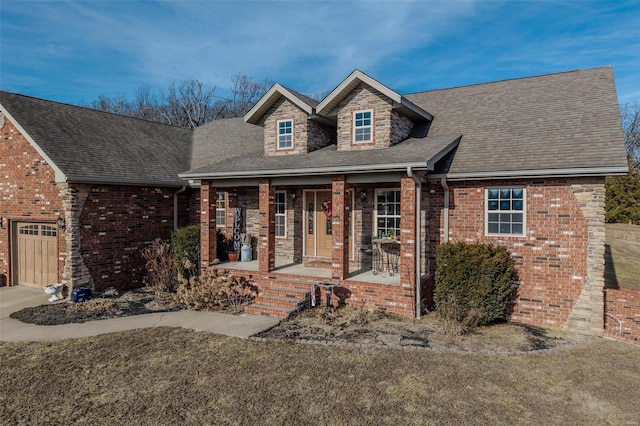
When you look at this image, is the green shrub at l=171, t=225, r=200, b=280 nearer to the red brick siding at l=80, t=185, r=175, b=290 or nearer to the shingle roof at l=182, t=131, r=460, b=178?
the red brick siding at l=80, t=185, r=175, b=290

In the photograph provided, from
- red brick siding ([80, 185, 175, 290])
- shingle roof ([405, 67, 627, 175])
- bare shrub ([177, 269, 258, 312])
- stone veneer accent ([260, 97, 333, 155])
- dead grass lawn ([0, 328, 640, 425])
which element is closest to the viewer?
dead grass lawn ([0, 328, 640, 425])

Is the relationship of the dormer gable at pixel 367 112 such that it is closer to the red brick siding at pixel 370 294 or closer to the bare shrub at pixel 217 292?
the red brick siding at pixel 370 294

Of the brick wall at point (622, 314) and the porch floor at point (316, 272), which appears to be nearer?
the brick wall at point (622, 314)

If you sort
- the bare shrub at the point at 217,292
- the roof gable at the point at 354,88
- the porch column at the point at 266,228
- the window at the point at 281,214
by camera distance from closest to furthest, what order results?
the bare shrub at the point at 217,292 → the roof gable at the point at 354,88 → the porch column at the point at 266,228 → the window at the point at 281,214

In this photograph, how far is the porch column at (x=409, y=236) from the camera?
934 centimetres

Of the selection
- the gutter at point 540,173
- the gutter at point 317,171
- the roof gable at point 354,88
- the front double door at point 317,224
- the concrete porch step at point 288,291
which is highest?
the roof gable at point 354,88

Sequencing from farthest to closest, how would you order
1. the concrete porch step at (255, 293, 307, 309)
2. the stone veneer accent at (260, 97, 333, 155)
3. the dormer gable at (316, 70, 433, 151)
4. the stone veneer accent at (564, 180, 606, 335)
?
1. the stone veneer accent at (260, 97, 333, 155)
2. the dormer gable at (316, 70, 433, 151)
3. the concrete porch step at (255, 293, 307, 309)
4. the stone veneer accent at (564, 180, 606, 335)

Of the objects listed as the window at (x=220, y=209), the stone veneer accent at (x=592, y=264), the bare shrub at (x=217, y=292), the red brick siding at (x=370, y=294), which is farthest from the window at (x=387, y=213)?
the window at (x=220, y=209)

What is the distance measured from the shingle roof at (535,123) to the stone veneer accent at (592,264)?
0.69 m

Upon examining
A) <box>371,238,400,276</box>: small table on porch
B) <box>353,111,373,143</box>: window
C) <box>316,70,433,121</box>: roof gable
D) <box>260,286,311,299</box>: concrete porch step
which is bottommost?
<box>260,286,311,299</box>: concrete porch step

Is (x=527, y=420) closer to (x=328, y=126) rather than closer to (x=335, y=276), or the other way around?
(x=335, y=276)

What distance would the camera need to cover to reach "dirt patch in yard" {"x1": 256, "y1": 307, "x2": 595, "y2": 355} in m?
7.71

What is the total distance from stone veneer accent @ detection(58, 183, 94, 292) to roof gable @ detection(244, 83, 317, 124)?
5.86 meters

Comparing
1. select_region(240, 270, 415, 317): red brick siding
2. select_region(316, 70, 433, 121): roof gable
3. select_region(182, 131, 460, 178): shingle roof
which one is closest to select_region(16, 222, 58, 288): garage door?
select_region(182, 131, 460, 178): shingle roof
